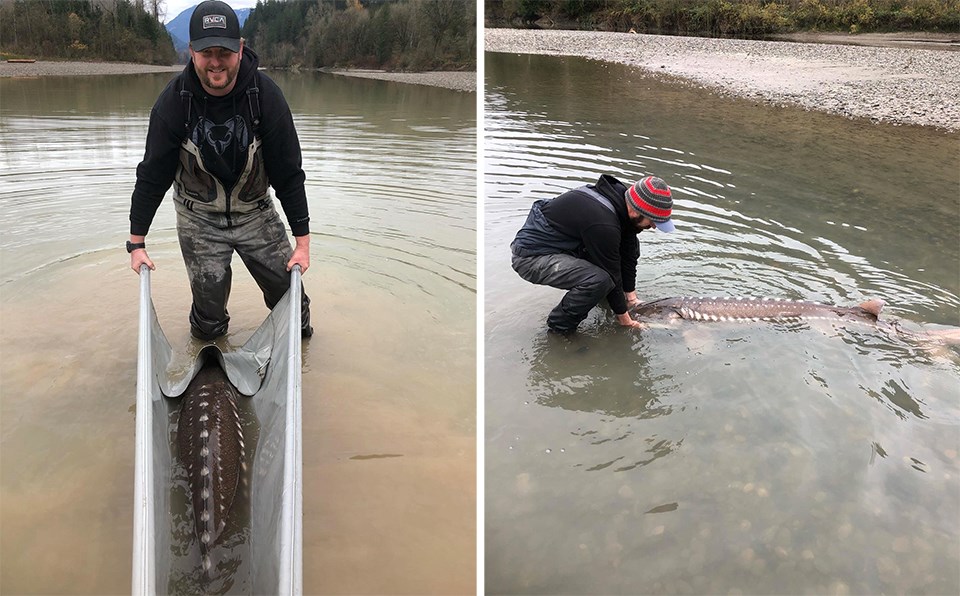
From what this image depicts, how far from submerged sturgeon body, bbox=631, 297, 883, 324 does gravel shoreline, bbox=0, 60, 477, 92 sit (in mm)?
20190

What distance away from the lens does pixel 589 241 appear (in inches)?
171

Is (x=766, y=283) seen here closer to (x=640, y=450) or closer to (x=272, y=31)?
(x=640, y=450)

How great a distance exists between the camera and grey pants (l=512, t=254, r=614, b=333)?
4.34m

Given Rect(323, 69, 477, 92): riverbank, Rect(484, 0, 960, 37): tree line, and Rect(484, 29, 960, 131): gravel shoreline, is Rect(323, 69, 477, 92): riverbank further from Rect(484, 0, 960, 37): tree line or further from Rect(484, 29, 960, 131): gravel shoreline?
Rect(484, 0, 960, 37): tree line

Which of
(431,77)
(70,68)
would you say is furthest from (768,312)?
(70,68)

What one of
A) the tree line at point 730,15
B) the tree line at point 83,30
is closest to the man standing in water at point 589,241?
the tree line at point 730,15

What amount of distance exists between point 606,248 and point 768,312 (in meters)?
1.50

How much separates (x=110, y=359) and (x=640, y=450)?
310cm

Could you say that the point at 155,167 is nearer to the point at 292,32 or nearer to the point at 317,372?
the point at 317,372

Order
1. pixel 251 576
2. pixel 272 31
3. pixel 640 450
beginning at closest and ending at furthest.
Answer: pixel 251 576 < pixel 640 450 < pixel 272 31

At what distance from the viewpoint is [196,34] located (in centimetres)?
307

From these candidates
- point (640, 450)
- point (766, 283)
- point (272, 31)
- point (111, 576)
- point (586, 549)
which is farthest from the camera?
point (272, 31)

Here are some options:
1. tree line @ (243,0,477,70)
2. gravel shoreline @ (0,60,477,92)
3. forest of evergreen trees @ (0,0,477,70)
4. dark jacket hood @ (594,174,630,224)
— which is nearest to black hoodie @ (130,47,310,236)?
dark jacket hood @ (594,174,630,224)

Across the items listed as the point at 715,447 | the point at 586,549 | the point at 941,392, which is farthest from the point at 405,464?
the point at 941,392
